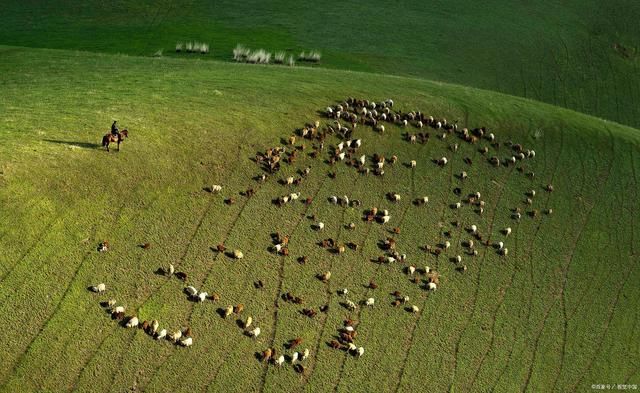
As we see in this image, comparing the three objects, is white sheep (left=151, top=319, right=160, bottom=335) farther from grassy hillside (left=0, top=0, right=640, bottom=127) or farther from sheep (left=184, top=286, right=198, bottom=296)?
grassy hillside (left=0, top=0, right=640, bottom=127)

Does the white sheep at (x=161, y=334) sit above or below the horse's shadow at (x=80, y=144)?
below

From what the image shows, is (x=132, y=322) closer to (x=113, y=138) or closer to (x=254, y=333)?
(x=254, y=333)

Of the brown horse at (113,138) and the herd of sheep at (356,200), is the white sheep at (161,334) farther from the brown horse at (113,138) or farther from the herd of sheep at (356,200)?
the brown horse at (113,138)

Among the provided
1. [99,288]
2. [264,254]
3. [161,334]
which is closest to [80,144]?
[99,288]

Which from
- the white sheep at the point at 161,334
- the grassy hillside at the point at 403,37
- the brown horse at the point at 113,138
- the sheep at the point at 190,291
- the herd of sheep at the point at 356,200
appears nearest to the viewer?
the white sheep at the point at 161,334

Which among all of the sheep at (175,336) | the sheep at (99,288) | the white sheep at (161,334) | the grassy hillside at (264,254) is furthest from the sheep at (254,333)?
the sheep at (99,288)

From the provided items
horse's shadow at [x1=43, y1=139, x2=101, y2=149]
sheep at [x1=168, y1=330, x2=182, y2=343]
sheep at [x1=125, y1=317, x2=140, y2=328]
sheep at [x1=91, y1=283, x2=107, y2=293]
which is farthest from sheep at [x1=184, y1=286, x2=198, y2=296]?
horse's shadow at [x1=43, y1=139, x2=101, y2=149]

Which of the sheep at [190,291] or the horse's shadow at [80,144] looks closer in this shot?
the sheep at [190,291]

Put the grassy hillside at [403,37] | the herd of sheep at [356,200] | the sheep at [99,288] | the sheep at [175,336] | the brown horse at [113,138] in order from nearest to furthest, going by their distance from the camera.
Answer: the sheep at [175,336]
the sheep at [99,288]
the herd of sheep at [356,200]
the brown horse at [113,138]
the grassy hillside at [403,37]

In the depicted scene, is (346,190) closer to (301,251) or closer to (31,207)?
(301,251)
